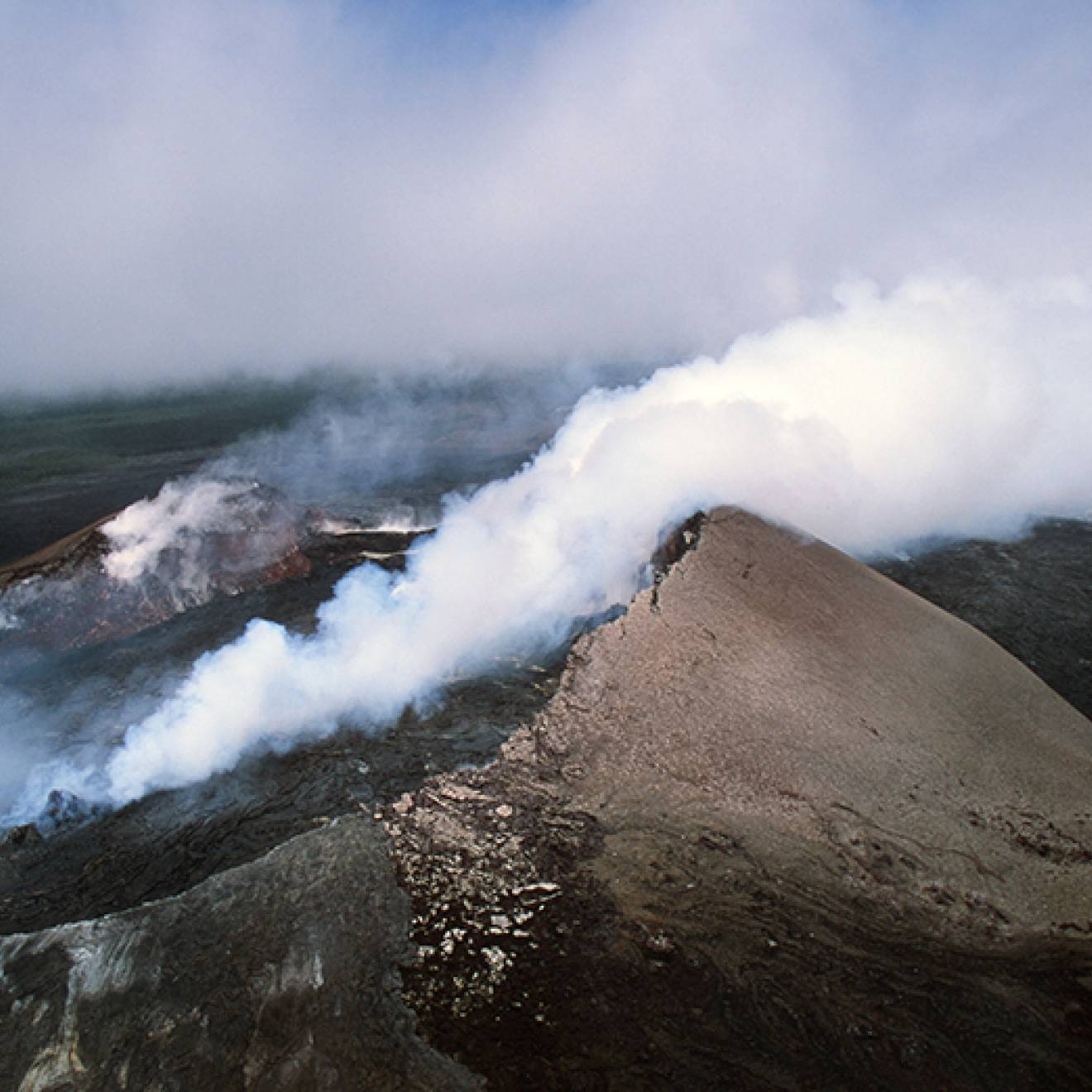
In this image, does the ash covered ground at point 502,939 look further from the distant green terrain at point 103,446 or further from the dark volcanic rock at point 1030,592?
the distant green terrain at point 103,446

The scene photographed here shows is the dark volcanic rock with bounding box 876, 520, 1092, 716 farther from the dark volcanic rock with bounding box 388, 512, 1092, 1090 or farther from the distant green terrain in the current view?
the distant green terrain

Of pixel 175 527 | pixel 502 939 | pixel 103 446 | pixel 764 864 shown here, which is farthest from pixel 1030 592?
pixel 103 446

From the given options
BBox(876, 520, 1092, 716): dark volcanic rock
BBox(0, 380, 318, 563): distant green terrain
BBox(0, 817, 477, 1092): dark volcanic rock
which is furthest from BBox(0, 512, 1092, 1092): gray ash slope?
BBox(0, 380, 318, 563): distant green terrain

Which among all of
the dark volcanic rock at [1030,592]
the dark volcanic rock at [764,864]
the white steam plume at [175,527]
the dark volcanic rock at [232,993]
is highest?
the white steam plume at [175,527]

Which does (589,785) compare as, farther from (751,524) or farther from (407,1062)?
(751,524)

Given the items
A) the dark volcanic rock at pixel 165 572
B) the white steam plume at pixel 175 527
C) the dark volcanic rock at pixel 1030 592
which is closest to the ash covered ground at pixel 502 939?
the dark volcanic rock at pixel 1030 592
